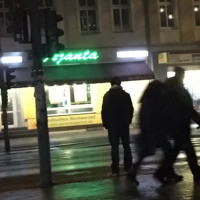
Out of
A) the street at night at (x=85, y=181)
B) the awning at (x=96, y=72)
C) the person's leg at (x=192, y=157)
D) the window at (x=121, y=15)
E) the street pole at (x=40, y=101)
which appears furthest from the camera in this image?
the window at (x=121, y=15)

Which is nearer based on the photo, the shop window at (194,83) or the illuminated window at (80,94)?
the illuminated window at (80,94)

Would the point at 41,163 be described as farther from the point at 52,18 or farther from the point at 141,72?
the point at 141,72

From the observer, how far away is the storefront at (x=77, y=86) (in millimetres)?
27953

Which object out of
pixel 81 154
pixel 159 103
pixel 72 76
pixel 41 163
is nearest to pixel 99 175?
pixel 41 163

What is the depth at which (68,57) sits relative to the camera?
28359 mm

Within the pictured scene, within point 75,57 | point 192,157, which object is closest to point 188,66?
point 75,57

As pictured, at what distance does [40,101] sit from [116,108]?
63.8 inches

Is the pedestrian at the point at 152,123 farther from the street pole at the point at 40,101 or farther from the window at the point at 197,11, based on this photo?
the window at the point at 197,11

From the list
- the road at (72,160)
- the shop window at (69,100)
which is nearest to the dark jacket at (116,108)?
the road at (72,160)

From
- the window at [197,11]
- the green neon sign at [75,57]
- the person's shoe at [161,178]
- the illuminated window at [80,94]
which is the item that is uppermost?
the window at [197,11]

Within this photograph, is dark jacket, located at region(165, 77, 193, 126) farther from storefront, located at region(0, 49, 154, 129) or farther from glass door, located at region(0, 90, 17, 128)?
glass door, located at region(0, 90, 17, 128)

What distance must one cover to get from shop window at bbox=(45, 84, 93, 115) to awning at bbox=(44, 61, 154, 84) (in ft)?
3.09

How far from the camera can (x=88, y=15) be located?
29.1 m

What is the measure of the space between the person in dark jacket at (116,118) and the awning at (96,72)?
54.6 feet
